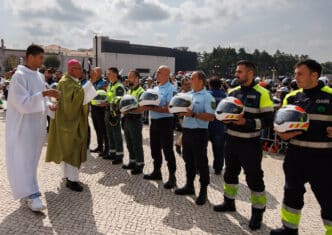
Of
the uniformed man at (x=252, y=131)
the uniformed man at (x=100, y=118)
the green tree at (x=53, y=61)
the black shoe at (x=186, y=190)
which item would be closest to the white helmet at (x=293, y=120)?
the uniformed man at (x=252, y=131)

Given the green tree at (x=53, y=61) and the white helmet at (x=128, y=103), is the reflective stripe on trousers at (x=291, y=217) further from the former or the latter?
the green tree at (x=53, y=61)

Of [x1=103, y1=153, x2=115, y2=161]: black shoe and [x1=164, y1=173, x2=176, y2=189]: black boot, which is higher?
[x1=164, y1=173, x2=176, y2=189]: black boot

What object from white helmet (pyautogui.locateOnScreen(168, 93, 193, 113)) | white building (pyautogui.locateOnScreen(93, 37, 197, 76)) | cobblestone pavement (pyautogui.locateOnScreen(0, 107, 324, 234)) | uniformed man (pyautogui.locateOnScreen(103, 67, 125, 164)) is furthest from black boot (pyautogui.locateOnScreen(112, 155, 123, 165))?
white building (pyautogui.locateOnScreen(93, 37, 197, 76))

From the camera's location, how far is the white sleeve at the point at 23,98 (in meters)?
4.92

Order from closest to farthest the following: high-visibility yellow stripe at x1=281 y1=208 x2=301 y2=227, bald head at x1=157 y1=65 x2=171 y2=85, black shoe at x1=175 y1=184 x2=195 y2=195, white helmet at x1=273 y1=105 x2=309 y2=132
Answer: white helmet at x1=273 y1=105 x2=309 y2=132
high-visibility yellow stripe at x1=281 y1=208 x2=301 y2=227
black shoe at x1=175 y1=184 x2=195 y2=195
bald head at x1=157 y1=65 x2=171 y2=85

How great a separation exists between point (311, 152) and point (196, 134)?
1.99 metres

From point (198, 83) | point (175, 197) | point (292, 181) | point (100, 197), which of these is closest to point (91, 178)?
point (100, 197)

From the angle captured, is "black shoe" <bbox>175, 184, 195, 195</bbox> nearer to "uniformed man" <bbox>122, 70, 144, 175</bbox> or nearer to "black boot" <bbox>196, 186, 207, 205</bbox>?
"black boot" <bbox>196, 186, 207, 205</bbox>

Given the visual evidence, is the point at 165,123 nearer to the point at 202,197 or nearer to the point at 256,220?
the point at 202,197

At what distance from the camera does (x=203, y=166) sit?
5547 millimetres

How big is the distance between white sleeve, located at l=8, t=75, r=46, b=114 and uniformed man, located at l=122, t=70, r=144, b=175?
Result: 7.45 ft

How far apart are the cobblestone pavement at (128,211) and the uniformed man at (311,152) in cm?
88

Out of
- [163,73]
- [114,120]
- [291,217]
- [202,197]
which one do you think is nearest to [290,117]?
[291,217]

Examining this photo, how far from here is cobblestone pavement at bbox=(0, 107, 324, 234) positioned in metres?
4.62
